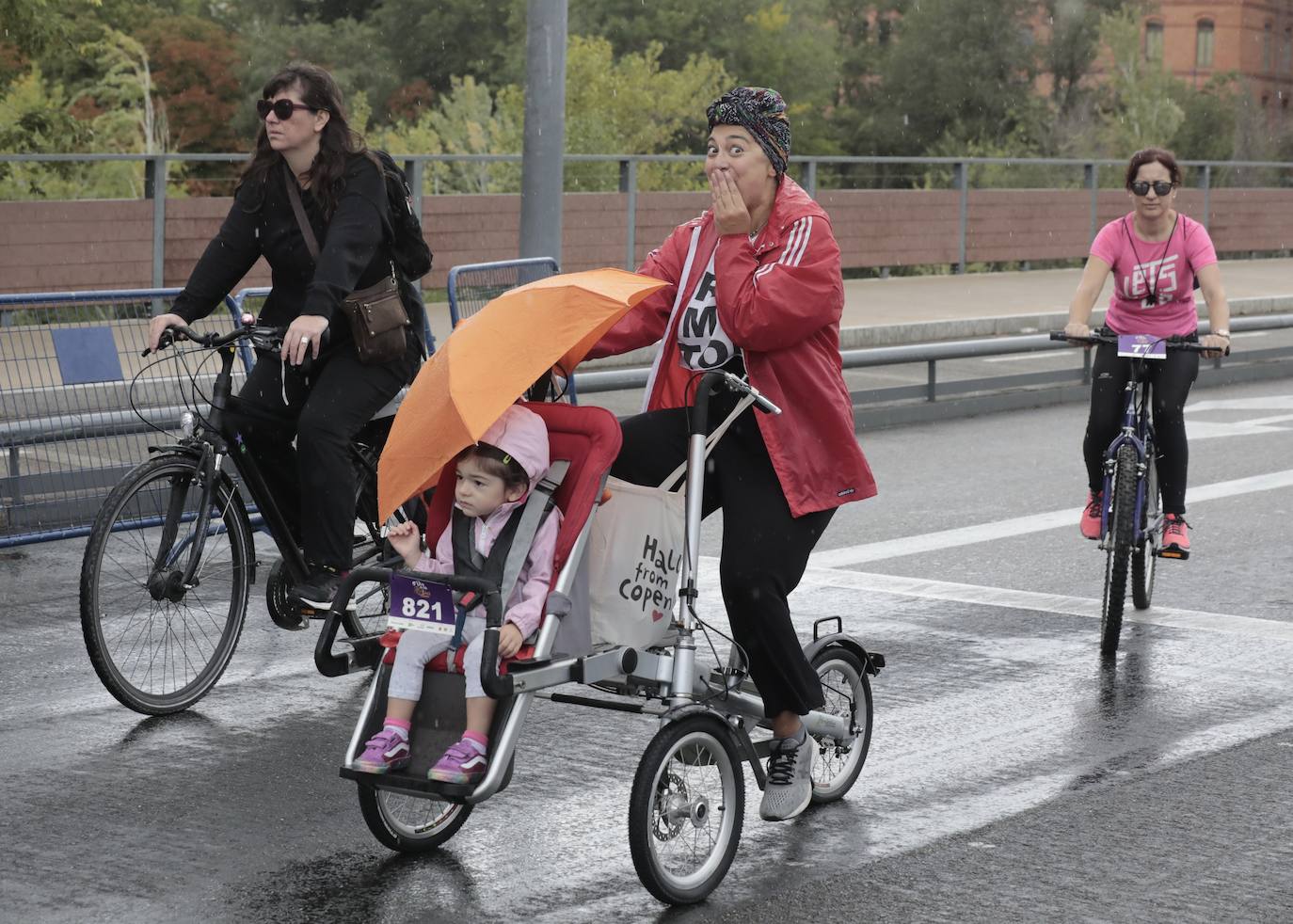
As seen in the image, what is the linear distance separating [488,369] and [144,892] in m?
1.49

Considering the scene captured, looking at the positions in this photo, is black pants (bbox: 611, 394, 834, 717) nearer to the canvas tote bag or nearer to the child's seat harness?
the canvas tote bag

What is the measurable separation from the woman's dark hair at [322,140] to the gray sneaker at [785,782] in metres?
2.46

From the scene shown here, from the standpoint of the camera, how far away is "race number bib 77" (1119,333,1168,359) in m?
8.30

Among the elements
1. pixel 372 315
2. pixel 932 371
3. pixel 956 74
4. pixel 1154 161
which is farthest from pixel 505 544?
pixel 956 74

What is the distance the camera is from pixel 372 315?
655 centimetres

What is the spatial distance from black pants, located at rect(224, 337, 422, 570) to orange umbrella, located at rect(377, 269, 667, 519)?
1.59 m

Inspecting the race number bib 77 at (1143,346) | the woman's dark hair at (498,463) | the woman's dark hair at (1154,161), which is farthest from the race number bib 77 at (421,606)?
the woman's dark hair at (1154,161)

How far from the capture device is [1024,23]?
220 feet

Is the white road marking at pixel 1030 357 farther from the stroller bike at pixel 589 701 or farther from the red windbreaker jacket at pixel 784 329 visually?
the stroller bike at pixel 589 701

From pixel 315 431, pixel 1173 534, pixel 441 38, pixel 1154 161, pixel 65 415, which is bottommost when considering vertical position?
pixel 1173 534

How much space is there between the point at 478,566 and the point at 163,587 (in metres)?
1.95

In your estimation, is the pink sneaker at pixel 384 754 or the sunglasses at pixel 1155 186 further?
the sunglasses at pixel 1155 186

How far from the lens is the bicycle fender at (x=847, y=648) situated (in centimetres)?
550

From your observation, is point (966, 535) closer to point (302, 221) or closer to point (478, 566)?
point (302, 221)
